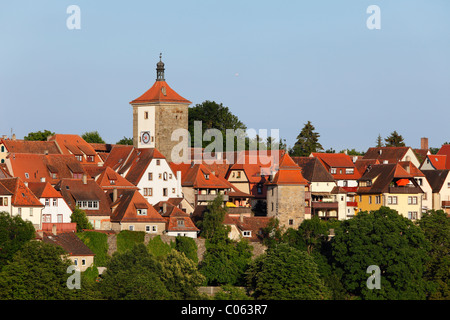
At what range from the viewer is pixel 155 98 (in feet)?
367

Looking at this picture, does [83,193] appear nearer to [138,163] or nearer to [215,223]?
[215,223]

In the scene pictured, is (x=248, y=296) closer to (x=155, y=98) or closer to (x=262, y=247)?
(x=262, y=247)

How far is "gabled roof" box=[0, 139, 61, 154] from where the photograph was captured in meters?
115

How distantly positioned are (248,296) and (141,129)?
1114 inches

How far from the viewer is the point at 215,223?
9481 cm

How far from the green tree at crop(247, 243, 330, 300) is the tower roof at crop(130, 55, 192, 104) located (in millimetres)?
26397

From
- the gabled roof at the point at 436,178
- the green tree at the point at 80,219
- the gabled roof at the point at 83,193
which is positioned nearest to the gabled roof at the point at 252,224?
the gabled roof at the point at 83,193

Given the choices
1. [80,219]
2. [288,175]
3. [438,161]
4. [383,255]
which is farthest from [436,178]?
[80,219]

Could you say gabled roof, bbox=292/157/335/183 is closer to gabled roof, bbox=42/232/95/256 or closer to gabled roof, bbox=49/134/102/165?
gabled roof, bbox=49/134/102/165

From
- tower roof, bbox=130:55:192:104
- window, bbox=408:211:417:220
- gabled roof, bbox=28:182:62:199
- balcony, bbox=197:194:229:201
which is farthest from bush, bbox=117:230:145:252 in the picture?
window, bbox=408:211:417:220

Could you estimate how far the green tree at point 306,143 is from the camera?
125812 mm
